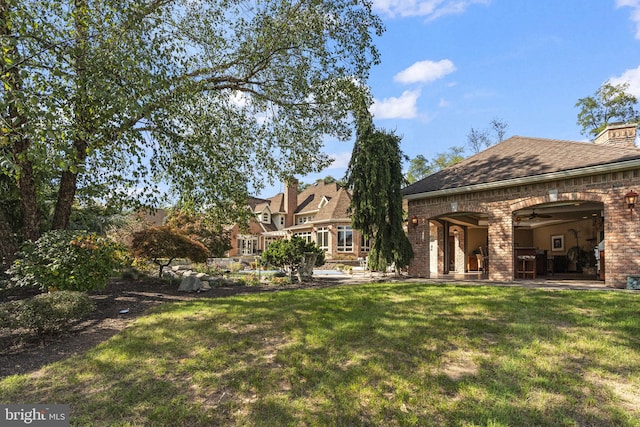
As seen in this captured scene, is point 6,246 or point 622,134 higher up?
point 622,134

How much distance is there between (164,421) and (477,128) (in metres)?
38.1

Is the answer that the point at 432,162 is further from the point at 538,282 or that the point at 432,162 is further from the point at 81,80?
the point at 81,80

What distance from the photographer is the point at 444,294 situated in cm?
720

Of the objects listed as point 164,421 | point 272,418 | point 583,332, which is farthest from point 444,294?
point 164,421

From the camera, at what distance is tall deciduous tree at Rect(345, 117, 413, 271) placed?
12.4 meters

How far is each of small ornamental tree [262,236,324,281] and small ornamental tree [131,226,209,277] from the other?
270 centimetres

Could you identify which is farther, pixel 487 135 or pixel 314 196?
pixel 314 196

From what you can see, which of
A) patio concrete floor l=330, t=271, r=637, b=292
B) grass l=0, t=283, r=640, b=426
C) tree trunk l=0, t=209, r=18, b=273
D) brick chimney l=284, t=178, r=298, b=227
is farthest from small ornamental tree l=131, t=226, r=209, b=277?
brick chimney l=284, t=178, r=298, b=227

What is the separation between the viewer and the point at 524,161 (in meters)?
11.8

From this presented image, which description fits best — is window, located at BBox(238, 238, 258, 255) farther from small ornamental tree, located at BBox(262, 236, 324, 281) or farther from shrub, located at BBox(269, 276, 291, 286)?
shrub, located at BBox(269, 276, 291, 286)

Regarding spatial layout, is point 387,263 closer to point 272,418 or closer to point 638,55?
point 272,418

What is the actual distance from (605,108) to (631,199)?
29363 mm

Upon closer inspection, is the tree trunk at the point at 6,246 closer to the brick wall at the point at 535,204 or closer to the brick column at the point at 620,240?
the brick wall at the point at 535,204
